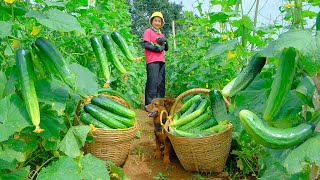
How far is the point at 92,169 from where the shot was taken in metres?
2.84

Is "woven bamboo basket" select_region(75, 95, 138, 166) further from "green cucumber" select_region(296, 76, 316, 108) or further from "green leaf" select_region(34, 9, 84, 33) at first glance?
"green cucumber" select_region(296, 76, 316, 108)

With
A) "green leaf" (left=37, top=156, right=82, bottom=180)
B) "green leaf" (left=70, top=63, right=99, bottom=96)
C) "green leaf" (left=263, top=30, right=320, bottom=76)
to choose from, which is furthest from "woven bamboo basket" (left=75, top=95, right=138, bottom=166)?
"green leaf" (left=263, top=30, right=320, bottom=76)

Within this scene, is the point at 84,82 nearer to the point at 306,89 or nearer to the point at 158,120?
the point at 306,89

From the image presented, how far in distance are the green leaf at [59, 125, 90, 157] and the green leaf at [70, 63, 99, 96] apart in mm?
1031

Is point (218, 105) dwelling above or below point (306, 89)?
below

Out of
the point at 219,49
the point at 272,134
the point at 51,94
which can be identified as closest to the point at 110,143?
the point at 219,49

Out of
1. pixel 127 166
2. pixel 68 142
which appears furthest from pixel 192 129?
pixel 68 142

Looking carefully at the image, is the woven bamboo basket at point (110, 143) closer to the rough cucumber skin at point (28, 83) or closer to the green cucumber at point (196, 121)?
the green cucumber at point (196, 121)

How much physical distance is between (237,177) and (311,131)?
260 centimetres

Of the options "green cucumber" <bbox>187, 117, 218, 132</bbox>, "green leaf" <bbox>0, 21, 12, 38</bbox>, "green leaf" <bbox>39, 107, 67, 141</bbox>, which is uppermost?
"green leaf" <bbox>0, 21, 12, 38</bbox>

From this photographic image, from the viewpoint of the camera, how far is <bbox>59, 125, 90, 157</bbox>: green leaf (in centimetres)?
282

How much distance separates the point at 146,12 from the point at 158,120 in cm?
2968

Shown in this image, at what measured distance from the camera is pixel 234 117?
2062 millimetres

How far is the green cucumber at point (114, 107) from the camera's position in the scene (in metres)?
4.18
